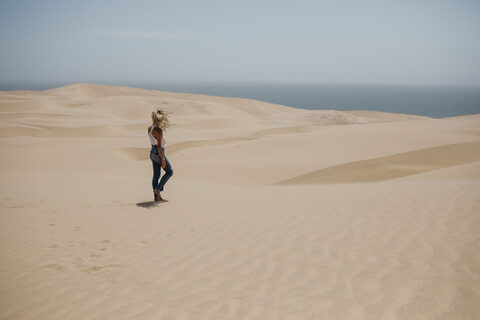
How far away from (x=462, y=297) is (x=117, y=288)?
3015mm

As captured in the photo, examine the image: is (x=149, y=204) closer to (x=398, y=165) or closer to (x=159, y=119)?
(x=159, y=119)

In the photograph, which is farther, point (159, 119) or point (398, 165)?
point (398, 165)

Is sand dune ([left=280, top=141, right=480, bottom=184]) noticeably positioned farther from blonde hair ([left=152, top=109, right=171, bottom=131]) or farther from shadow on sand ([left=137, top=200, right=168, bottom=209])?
blonde hair ([left=152, top=109, right=171, bottom=131])

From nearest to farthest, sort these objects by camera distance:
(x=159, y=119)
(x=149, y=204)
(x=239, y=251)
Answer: (x=239, y=251) < (x=159, y=119) < (x=149, y=204)

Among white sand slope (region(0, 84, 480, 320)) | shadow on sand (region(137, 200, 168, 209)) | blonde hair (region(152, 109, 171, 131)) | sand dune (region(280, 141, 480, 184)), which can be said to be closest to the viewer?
white sand slope (region(0, 84, 480, 320))

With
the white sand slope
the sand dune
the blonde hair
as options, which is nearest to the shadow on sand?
the white sand slope

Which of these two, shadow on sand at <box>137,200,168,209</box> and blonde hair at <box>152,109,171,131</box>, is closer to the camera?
blonde hair at <box>152,109,171,131</box>

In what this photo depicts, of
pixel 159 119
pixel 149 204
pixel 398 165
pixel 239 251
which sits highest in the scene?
pixel 159 119

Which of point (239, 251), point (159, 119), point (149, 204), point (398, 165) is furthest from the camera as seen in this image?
point (398, 165)

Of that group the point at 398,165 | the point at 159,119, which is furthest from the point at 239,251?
the point at 398,165

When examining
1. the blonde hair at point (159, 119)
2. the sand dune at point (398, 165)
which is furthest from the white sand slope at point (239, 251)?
the sand dune at point (398, 165)

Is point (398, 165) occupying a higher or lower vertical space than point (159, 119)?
lower

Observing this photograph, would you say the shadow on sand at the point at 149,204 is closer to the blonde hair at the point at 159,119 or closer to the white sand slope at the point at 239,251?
the white sand slope at the point at 239,251

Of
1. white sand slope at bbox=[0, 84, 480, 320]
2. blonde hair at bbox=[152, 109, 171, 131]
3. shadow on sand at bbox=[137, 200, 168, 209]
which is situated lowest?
shadow on sand at bbox=[137, 200, 168, 209]
